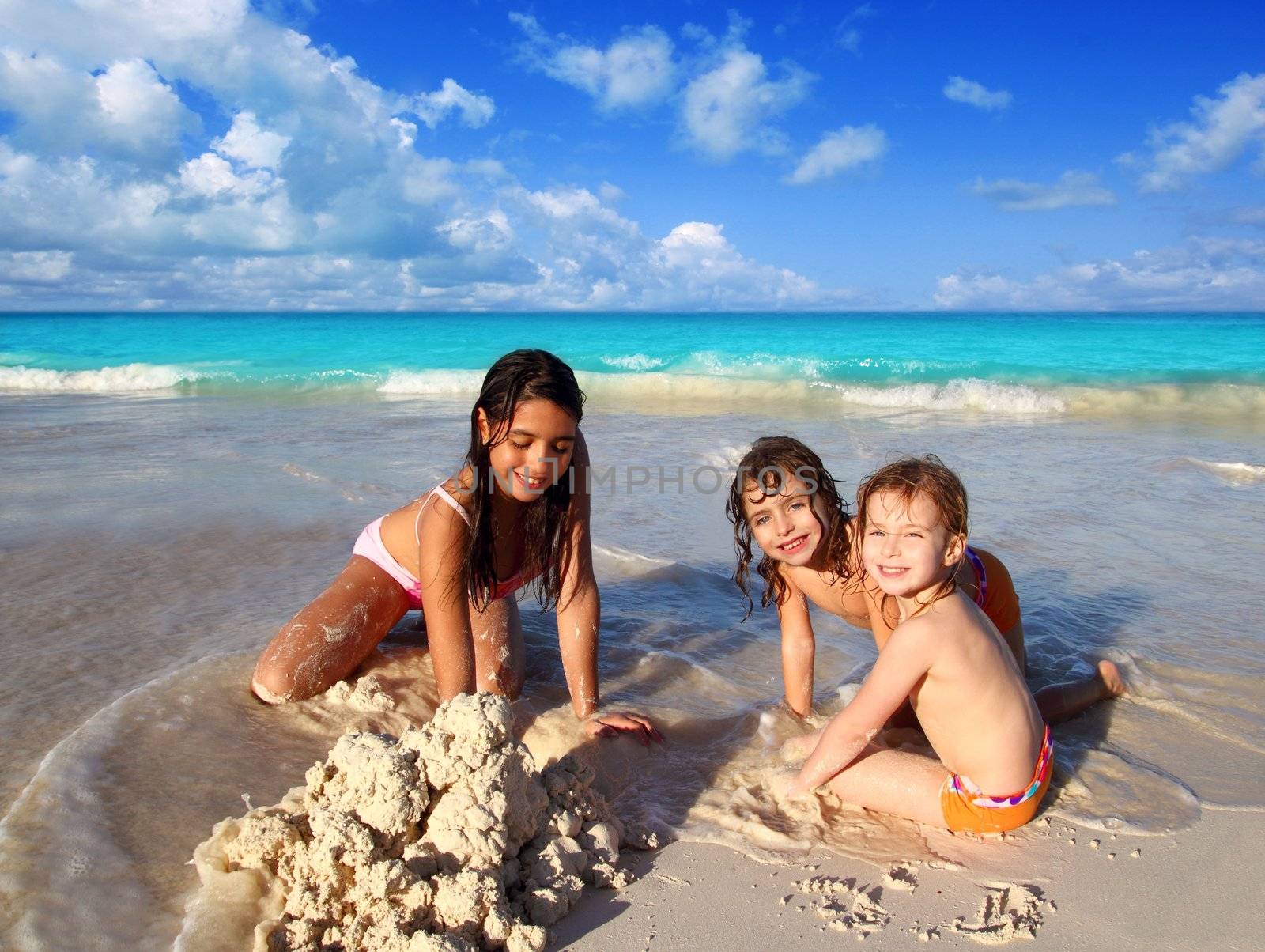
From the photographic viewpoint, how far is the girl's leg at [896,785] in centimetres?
244

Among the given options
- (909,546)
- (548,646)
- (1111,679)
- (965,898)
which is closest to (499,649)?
(548,646)

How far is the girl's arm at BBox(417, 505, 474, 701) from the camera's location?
9.78 ft

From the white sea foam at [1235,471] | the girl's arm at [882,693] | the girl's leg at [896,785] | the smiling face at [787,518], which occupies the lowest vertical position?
the girl's leg at [896,785]

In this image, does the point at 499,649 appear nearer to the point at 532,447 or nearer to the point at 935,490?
the point at 532,447

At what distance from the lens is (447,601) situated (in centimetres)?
300

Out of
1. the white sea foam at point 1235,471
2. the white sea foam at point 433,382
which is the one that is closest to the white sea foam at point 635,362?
the white sea foam at point 433,382

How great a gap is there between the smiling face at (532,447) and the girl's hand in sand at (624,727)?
0.79m

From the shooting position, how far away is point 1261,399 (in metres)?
13.4

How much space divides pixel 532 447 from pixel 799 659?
1.22 metres

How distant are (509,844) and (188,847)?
0.90 meters

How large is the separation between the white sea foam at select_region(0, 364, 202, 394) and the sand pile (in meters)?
17.2

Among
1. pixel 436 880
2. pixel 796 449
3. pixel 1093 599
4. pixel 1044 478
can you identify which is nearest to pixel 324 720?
pixel 436 880

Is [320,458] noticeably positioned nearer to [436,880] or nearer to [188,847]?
[188,847]

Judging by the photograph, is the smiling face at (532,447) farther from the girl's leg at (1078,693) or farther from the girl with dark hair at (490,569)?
the girl's leg at (1078,693)
